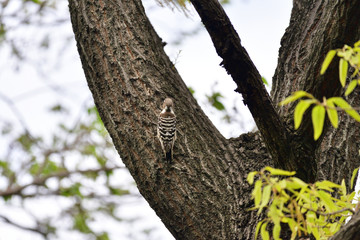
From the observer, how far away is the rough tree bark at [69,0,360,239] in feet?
10.1

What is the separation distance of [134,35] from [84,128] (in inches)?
245

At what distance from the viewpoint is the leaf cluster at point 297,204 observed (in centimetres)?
210

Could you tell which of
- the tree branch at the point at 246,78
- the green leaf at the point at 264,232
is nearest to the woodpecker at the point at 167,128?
the tree branch at the point at 246,78

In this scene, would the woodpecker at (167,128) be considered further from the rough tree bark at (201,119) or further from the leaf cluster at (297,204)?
the leaf cluster at (297,204)

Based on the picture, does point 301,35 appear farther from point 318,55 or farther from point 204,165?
point 204,165

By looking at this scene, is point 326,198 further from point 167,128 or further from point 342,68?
point 167,128

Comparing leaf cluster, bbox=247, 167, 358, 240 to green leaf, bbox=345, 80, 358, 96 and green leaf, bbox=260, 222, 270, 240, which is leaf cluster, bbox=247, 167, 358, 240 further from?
green leaf, bbox=345, 80, 358, 96

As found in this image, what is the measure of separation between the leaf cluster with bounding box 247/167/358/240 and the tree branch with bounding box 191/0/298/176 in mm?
429

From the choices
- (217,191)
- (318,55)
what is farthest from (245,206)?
(318,55)

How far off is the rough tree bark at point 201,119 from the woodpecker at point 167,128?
45mm

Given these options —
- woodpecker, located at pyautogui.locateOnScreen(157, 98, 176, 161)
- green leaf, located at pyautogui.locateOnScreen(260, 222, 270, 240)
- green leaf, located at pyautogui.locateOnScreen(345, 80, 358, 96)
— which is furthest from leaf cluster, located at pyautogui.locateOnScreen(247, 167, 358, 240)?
woodpecker, located at pyautogui.locateOnScreen(157, 98, 176, 161)

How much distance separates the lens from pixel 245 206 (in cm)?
337

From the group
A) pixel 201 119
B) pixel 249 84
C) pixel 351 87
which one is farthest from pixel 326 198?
pixel 201 119

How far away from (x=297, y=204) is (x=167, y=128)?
119cm
